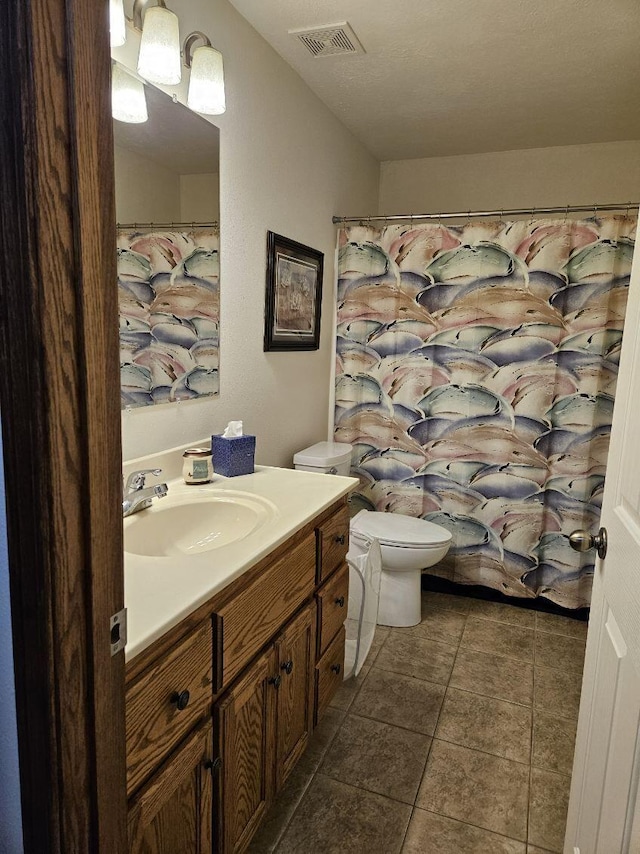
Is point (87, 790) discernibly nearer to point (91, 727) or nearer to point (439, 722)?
point (91, 727)

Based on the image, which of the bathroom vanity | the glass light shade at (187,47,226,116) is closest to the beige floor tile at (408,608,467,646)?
the bathroom vanity

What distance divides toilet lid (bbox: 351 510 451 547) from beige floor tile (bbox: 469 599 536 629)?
1.56 feet

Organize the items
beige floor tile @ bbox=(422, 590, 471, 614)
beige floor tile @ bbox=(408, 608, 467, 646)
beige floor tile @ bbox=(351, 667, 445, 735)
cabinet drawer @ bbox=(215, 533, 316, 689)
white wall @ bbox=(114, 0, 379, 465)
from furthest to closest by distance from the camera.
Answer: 1. beige floor tile @ bbox=(422, 590, 471, 614)
2. beige floor tile @ bbox=(408, 608, 467, 646)
3. beige floor tile @ bbox=(351, 667, 445, 735)
4. white wall @ bbox=(114, 0, 379, 465)
5. cabinet drawer @ bbox=(215, 533, 316, 689)

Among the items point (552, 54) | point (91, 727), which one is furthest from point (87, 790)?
point (552, 54)

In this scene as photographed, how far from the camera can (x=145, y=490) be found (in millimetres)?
1480

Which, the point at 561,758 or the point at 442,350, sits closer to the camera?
the point at 561,758

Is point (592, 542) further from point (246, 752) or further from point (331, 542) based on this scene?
point (246, 752)

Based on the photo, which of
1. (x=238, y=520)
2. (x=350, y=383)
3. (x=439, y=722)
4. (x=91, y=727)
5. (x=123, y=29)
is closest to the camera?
(x=91, y=727)

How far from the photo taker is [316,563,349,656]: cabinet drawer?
5.50 feet

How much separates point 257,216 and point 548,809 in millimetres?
2161

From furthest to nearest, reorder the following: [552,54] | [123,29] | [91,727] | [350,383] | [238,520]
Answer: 1. [350,383]
2. [552,54]
3. [238,520]
4. [123,29]
5. [91,727]

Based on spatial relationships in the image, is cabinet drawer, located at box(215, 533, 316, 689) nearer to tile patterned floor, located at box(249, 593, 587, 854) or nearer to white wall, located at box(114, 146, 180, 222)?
tile patterned floor, located at box(249, 593, 587, 854)

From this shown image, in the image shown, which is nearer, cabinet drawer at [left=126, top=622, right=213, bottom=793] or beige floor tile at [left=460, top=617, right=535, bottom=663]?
cabinet drawer at [left=126, top=622, right=213, bottom=793]

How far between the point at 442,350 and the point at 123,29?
6.22ft
